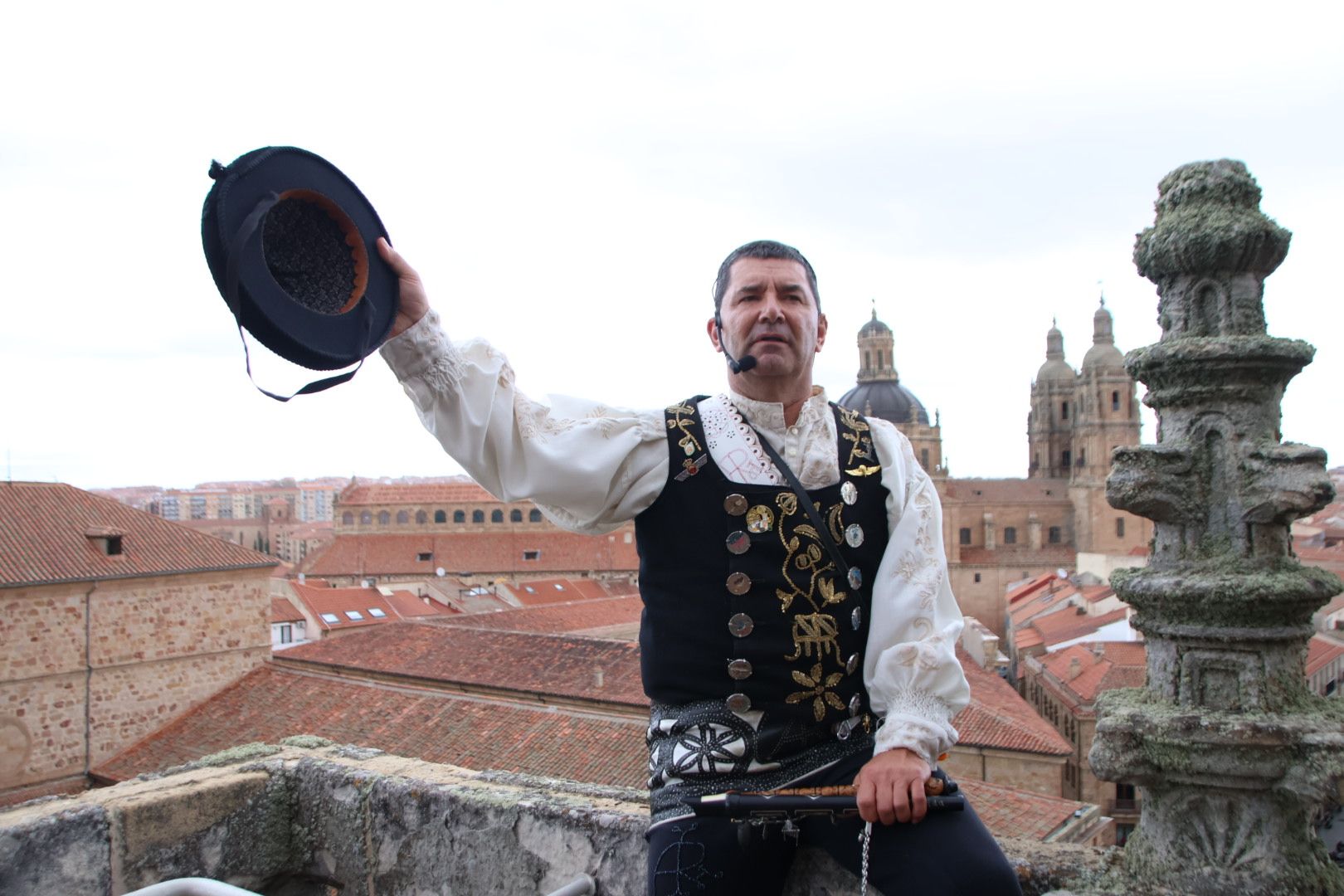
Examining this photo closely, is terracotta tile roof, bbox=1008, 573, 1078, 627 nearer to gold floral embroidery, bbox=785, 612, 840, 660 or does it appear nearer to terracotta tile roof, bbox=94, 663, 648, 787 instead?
terracotta tile roof, bbox=94, 663, 648, 787

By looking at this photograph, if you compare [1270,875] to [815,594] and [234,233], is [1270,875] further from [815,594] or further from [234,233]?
[234,233]

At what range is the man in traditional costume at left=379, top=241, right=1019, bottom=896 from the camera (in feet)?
5.98

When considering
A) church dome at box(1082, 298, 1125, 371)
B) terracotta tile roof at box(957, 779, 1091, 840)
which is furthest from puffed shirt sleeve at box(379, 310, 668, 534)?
church dome at box(1082, 298, 1125, 371)

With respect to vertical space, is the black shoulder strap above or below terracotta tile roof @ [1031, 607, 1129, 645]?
above

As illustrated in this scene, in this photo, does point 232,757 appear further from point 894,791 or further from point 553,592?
point 553,592

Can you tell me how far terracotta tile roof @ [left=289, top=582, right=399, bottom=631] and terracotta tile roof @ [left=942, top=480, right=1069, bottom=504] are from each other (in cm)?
3904

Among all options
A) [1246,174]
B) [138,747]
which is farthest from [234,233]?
[138,747]

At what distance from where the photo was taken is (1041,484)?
201ft

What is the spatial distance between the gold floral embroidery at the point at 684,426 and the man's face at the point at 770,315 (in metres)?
0.17

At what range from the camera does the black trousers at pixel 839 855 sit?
1.76m

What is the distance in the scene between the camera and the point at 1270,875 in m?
2.02

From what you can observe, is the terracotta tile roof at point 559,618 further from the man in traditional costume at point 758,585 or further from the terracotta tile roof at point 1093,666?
the man in traditional costume at point 758,585

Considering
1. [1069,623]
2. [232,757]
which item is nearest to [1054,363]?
[1069,623]

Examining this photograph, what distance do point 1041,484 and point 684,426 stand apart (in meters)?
63.9
